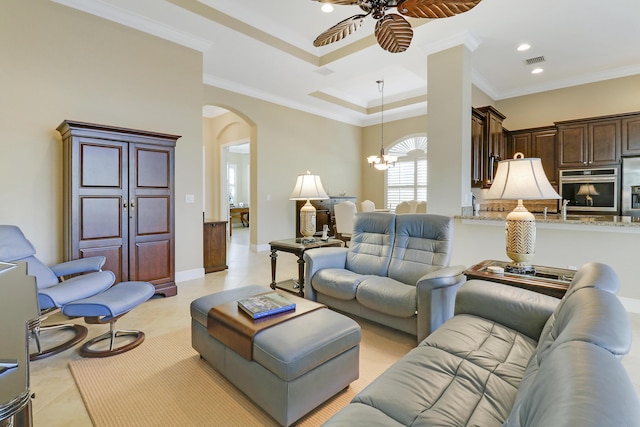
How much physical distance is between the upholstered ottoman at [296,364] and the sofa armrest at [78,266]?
1653 millimetres

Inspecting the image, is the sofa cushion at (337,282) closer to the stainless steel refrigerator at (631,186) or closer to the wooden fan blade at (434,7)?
the wooden fan blade at (434,7)

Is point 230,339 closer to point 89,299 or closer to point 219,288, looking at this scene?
point 89,299

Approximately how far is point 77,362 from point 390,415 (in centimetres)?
233

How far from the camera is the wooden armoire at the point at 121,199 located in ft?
9.87

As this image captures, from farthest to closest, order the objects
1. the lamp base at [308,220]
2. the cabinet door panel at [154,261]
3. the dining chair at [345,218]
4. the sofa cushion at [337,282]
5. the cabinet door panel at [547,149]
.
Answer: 1. the dining chair at [345,218]
2. the cabinet door panel at [547,149]
3. the lamp base at [308,220]
4. the cabinet door panel at [154,261]
5. the sofa cushion at [337,282]

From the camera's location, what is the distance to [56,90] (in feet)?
10.6

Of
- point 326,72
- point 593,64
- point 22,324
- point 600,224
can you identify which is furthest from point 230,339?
point 593,64

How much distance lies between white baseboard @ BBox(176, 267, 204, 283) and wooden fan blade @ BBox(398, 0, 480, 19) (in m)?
3.96

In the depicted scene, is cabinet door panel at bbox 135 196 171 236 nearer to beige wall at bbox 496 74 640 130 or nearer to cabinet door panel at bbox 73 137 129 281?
cabinet door panel at bbox 73 137 129 281

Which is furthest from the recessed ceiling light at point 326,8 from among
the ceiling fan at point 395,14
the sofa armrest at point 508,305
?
the sofa armrest at point 508,305

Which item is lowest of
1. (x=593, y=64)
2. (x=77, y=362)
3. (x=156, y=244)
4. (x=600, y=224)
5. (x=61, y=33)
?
(x=77, y=362)

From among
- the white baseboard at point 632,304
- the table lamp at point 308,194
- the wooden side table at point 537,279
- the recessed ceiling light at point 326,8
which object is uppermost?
the recessed ceiling light at point 326,8

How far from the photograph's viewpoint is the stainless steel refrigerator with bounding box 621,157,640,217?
4.63m

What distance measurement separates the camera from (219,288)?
3.99m
